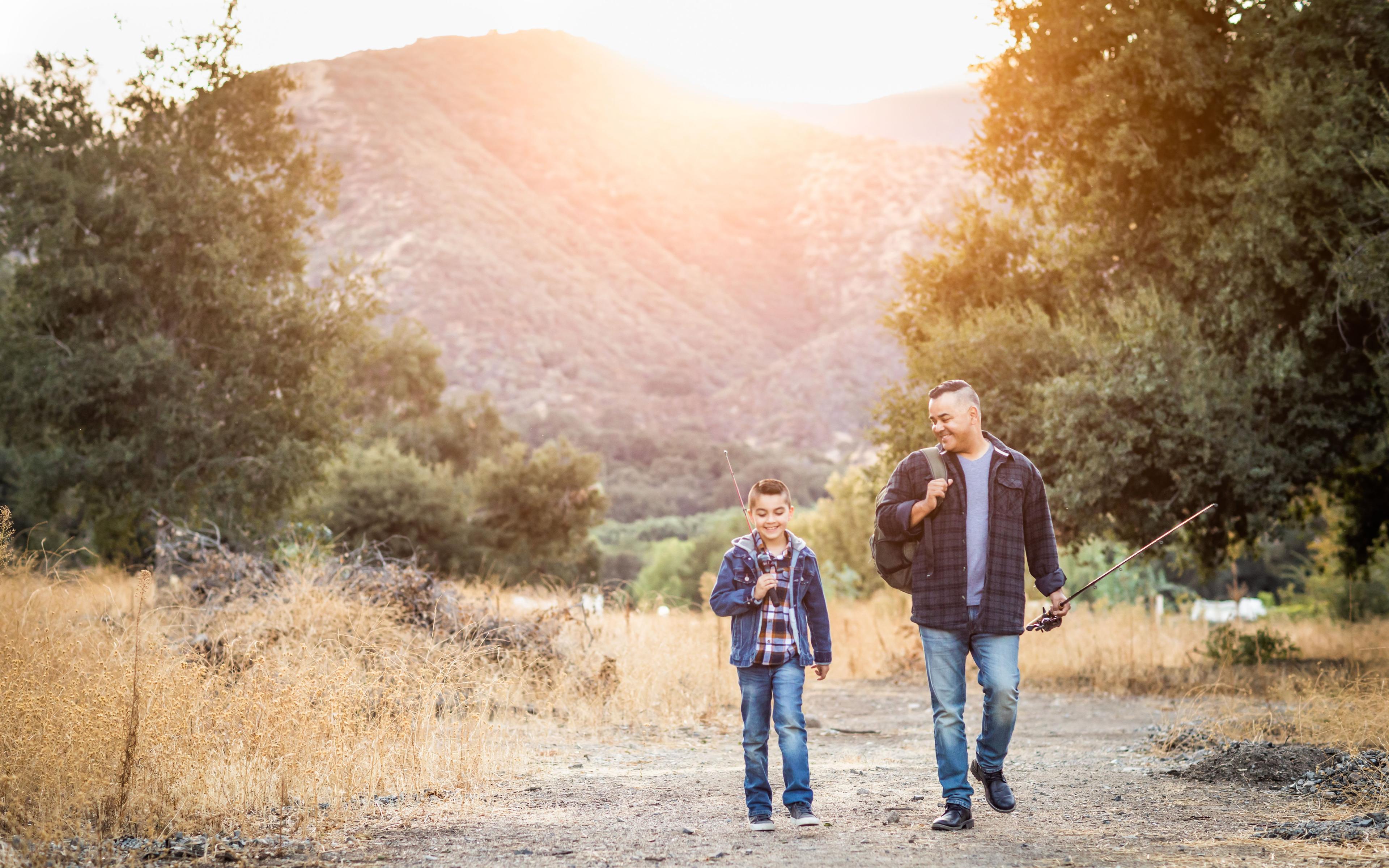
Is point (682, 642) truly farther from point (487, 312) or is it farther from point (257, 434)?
point (487, 312)

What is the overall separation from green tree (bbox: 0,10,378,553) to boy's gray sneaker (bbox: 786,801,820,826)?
58.6 ft

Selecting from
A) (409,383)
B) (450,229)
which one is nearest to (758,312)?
(450,229)

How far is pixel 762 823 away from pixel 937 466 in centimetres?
192

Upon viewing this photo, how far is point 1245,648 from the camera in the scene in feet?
47.1

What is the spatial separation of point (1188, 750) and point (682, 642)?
5905 millimetres

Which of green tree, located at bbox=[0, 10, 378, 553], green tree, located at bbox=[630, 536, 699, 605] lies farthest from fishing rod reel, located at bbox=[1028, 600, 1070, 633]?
green tree, located at bbox=[630, 536, 699, 605]

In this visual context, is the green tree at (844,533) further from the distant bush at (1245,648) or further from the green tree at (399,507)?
the distant bush at (1245,648)

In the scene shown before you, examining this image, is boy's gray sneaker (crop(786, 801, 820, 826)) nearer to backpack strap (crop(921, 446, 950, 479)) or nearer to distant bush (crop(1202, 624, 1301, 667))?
backpack strap (crop(921, 446, 950, 479))

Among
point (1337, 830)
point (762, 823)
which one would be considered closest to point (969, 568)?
point (762, 823)

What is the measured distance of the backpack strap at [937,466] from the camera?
5656 millimetres

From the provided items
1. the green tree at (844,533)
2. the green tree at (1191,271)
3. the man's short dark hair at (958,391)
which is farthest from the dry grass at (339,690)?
the green tree at (844,533)

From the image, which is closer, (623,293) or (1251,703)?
(1251,703)

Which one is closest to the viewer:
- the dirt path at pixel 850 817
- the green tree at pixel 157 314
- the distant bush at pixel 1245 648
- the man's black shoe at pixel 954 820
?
the dirt path at pixel 850 817

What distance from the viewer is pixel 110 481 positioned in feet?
70.3
